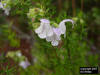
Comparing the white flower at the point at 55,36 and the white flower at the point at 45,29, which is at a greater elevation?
the white flower at the point at 45,29

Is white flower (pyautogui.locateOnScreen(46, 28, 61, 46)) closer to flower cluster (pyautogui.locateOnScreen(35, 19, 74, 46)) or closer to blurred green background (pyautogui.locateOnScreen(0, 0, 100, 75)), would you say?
flower cluster (pyautogui.locateOnScreen(35, 19, 74, 46))

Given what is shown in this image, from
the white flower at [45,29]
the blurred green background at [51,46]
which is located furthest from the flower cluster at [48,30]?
the blurred green background at [51,46]

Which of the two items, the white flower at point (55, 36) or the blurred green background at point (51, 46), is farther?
the blurred green background at point (51, 46)

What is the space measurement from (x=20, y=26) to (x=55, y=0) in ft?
3.37

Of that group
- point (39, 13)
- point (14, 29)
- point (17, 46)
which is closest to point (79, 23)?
point (39, 13)

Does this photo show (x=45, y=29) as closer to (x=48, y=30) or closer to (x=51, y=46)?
(x=48, y=30)

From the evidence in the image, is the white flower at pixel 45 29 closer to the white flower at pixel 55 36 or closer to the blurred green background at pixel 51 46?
the white flower at pixel 55 36

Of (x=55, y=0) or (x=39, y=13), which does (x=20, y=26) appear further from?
(x=39, y=13)

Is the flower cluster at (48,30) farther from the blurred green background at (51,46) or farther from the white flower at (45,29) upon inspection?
the blurred green background at (51,46)

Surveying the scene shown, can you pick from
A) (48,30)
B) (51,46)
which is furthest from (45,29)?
(51,46)

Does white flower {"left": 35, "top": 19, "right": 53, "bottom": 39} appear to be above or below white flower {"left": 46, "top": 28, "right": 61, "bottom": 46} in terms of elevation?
above

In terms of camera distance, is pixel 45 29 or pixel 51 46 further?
pixel 51 46

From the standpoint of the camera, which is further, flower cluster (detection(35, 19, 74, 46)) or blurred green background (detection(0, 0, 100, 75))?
blurred green background (detection(0, 0, 100, 75))

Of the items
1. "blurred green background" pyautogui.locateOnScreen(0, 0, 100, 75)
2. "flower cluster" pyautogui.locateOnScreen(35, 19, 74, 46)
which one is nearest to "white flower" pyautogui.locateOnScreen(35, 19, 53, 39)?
"flower cluster" pyautogui.locateOnScreen(35, 19, 74, 46)
